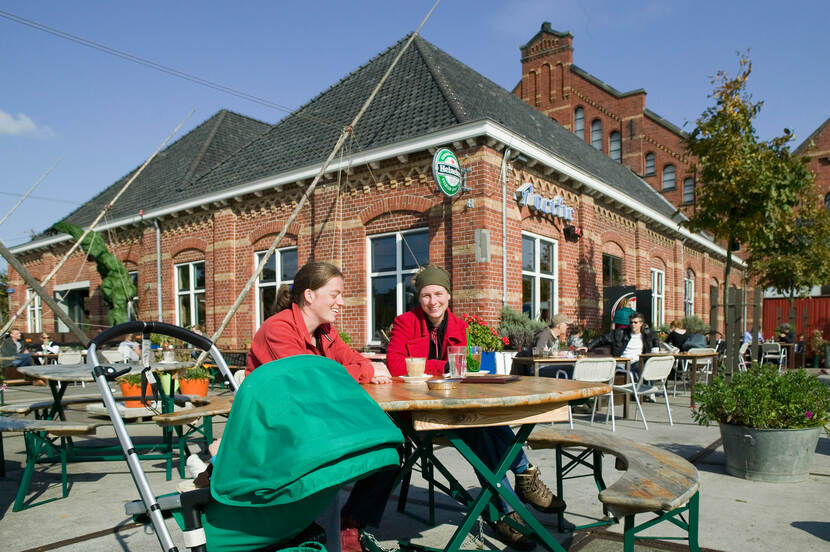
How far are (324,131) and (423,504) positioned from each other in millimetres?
11151

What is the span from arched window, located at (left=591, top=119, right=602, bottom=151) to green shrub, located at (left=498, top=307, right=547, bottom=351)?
64.8 ft

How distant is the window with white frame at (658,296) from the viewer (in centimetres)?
1750

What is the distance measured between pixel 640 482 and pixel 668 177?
2745 cm

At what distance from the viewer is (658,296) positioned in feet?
58.9

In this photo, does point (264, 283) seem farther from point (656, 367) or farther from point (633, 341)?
point (656, 367)

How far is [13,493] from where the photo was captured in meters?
4.56

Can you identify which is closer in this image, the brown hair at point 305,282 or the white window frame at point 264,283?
the brown hair at point 305,282

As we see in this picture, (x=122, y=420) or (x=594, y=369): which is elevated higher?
(x=122, y=420)

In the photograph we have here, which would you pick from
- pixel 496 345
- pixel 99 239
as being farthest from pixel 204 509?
pixel 99 239

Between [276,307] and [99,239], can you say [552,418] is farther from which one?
[99,239]

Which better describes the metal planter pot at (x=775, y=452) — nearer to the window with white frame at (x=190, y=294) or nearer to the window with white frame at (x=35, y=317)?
the window with white frame at (x=190, y=294)

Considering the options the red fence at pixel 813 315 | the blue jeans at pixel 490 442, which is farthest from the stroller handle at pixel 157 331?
the red fence at pixel 813 315

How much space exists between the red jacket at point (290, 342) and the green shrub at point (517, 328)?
21.7 feet

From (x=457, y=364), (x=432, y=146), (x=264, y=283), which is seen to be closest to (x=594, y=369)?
(x=457, y=364)
